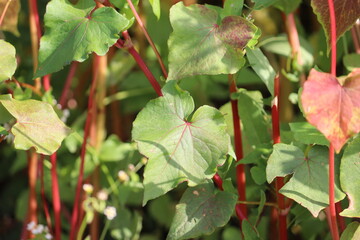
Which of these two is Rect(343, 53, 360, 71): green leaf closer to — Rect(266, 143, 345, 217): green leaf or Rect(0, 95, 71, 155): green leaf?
Rect(266, 143, 345, 217): green leaf

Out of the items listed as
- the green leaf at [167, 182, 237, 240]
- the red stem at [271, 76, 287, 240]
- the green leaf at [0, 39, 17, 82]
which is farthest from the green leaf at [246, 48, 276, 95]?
the green leaf at [0, 39, 17, 82]

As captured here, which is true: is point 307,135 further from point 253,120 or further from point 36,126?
point 36,126

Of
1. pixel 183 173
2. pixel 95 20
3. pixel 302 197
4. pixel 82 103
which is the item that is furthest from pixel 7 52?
pixel 82 103

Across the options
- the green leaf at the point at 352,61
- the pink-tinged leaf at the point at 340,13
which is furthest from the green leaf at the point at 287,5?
the pink-tinged leaf at the point at 340,13

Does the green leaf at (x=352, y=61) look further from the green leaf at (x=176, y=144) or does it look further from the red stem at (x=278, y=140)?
the green leaf at (x=176, y=144)

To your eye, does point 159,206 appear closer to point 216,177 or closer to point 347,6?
point 216,177

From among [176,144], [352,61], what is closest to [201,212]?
[176,144]
